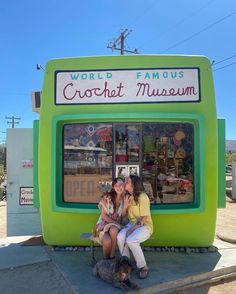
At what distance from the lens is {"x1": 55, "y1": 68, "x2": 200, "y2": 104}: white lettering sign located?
246 inches

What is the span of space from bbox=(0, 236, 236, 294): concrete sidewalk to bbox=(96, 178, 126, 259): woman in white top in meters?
0.46

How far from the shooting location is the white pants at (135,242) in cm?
500

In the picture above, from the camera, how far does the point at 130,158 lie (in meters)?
6.40

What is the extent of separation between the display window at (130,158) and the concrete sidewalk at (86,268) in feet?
3.07

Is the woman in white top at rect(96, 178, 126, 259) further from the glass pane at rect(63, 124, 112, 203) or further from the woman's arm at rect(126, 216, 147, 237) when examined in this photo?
the glass pane at rect(63, 124, 112, 203)

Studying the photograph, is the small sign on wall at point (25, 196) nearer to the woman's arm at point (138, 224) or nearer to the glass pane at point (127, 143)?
the glass pane at point (127, 143)

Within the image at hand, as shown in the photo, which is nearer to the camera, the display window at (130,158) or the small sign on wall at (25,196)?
the display window at (130,158)

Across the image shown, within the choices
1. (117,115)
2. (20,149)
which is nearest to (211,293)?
(117,115)

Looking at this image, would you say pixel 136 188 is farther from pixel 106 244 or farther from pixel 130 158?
pixel 130 158

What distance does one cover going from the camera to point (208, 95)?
6238 millimetres

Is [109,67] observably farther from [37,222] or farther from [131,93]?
[37,222]

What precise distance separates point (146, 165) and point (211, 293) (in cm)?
231

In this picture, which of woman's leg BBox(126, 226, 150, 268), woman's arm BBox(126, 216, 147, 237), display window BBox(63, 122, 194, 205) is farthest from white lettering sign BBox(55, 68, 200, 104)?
woman's leg BBox(126, 226, 150, 268)

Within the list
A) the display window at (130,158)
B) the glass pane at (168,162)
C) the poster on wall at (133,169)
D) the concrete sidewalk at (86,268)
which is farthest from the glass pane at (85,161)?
the concrete sidewalk at (86,268)
